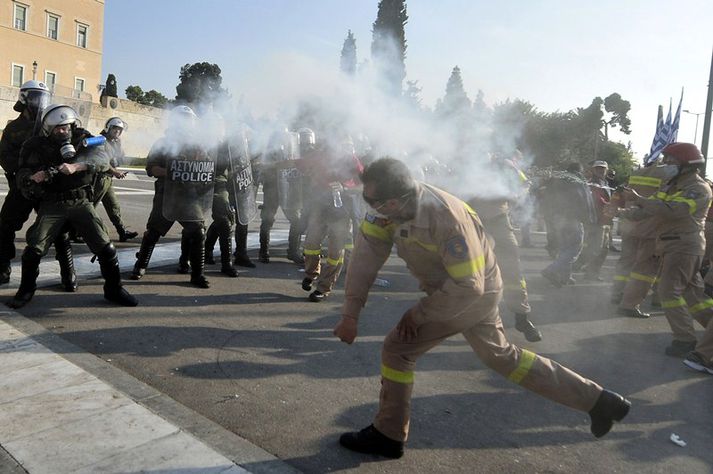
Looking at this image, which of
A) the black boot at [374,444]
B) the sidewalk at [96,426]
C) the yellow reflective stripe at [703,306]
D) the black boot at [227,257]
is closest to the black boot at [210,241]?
the black boot at [227,257]

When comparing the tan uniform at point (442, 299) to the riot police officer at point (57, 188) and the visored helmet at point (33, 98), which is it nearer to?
the riot police officer at point (57, 188)

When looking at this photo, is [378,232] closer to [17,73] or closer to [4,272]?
[4,272]

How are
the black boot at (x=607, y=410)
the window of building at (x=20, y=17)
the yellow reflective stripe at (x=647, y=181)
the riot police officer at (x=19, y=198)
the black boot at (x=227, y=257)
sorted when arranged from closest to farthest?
the black boot at (x=607, y=410) < the yellow reflective stripe at (x=647, y=181) < the riot police officer at (x=19, y=198) < the black boot at (x=227, y=257) < the window of building at (x=20, y=17)

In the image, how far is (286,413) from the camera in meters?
3.34

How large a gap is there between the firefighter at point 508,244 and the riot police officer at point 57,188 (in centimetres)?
362

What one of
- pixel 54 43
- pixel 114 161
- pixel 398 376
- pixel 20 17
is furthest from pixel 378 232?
pixel 54 43

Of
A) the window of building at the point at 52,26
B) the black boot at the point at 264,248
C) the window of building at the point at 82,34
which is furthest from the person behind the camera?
the window of building at the point at 82,34

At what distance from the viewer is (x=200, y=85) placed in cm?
704

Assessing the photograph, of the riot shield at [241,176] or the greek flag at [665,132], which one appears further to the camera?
A: the greek flag at [665,132]

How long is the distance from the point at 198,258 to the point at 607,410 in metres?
4.51

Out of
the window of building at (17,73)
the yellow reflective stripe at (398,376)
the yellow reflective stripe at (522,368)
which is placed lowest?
the yellow reflective stripe at (398,376)

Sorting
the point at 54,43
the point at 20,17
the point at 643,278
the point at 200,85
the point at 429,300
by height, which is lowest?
the point at 643,278

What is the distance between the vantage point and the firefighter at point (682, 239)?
16.6 feet

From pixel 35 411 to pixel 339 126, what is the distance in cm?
435
